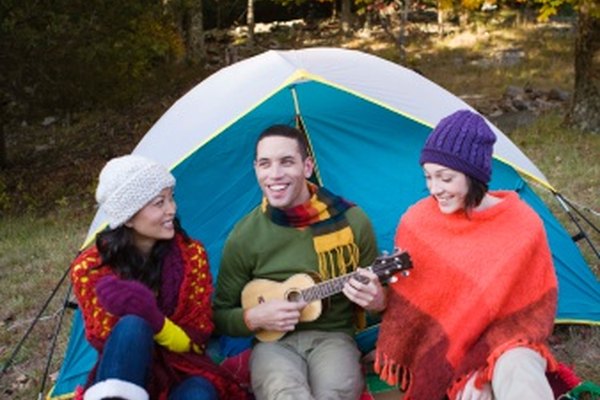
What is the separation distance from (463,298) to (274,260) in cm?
75

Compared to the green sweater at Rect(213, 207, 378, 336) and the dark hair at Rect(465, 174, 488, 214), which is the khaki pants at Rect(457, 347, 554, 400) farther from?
the green sweater at Rect(213, 207, 378, 336)

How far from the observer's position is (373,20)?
16438 mm

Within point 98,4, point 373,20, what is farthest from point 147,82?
point 373,20

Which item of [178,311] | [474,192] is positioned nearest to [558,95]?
[474,192]

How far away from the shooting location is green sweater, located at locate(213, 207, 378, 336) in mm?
2738

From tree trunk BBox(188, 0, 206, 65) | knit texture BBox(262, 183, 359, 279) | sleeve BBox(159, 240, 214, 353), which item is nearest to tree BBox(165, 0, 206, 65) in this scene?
tree trunk BBox(188, 0, 206, 65)

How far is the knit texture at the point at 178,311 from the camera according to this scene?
94.8 inches

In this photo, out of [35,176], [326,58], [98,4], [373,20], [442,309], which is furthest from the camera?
[373,20]

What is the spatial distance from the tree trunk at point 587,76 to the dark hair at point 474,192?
5566 mm

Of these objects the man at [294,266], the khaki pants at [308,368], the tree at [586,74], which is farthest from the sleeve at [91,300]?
the tree at [586,74]

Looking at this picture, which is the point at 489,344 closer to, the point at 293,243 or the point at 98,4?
the point at 293,243

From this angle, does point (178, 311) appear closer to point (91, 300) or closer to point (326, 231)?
point (91, 300)

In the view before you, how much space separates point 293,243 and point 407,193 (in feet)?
3.05

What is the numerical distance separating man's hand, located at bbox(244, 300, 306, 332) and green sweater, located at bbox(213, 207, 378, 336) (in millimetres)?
162
